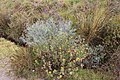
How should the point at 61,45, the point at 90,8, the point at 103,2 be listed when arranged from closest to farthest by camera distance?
1. the point at 61,45
2. the point at 90,8
3. the point at 103,2

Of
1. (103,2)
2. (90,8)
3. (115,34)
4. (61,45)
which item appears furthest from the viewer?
(103,2)

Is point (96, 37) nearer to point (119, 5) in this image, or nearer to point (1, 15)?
point (119, 5)

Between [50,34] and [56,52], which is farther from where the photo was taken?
[50,34]

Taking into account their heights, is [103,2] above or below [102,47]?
above

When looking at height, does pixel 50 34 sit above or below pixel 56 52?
above

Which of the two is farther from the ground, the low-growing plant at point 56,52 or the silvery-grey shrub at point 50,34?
the silvery-grey shrub at point 50,34

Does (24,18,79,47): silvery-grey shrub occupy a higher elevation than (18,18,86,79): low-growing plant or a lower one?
higher

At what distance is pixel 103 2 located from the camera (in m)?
5.74

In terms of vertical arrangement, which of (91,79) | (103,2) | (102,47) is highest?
(103,2)

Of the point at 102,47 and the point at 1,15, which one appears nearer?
the point at 102,47

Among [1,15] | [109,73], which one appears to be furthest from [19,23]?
[109,73]

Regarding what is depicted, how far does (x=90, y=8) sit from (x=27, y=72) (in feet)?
5.98

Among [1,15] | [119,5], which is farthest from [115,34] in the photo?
[1,15]

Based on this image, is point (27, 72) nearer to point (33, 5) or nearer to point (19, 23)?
point (19, 23)
